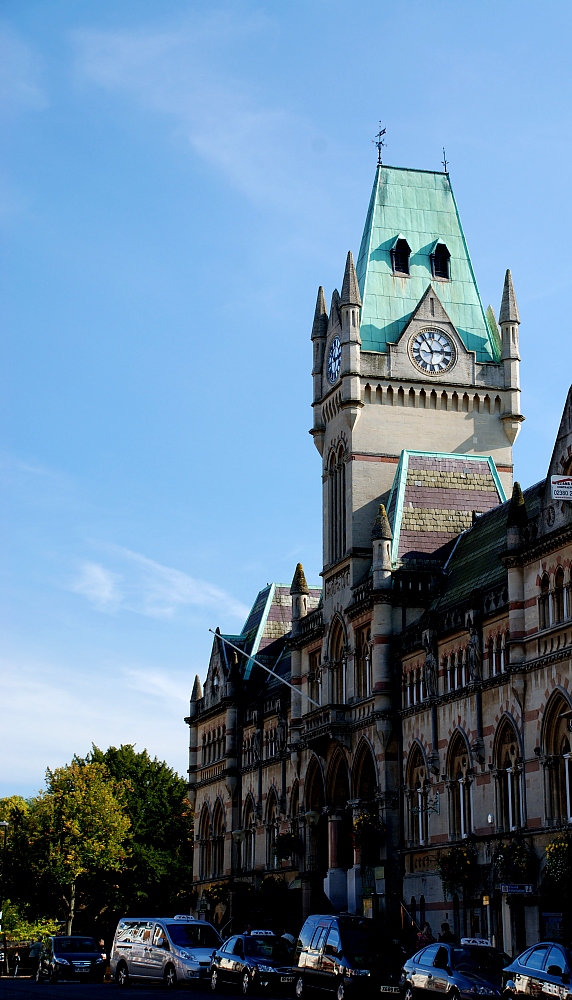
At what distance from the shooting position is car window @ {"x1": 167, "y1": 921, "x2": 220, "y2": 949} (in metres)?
43.7

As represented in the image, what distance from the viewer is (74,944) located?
56938 mm

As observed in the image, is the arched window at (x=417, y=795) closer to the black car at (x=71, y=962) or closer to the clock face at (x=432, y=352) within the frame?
the black car at (x=71, y=962)

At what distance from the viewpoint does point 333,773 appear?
66.8m

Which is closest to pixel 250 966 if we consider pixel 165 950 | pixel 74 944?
pixel 165 950

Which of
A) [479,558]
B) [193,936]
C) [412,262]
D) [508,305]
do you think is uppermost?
[412,262]

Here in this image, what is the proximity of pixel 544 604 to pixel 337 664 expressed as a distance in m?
20.3

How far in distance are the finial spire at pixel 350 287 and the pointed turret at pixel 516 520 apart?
21.5 m

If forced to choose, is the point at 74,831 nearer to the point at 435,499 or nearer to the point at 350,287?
the point at 435,499

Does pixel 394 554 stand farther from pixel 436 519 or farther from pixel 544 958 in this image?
pixel 544 958

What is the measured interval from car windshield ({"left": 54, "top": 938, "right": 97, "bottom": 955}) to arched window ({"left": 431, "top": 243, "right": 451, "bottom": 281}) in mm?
36278

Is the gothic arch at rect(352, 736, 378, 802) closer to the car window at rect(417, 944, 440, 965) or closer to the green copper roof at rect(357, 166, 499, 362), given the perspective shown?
the green copper roof at rect(357, 166, 499, 362)

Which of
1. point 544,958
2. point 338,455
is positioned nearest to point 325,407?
point 338,455

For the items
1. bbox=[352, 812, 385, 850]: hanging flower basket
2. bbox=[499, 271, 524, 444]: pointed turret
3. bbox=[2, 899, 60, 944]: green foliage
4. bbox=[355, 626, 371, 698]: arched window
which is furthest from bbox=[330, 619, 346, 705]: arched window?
bbox=[2, 899, 60, 944]: green foliage

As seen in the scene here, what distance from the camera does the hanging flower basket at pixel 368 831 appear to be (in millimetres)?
59156
